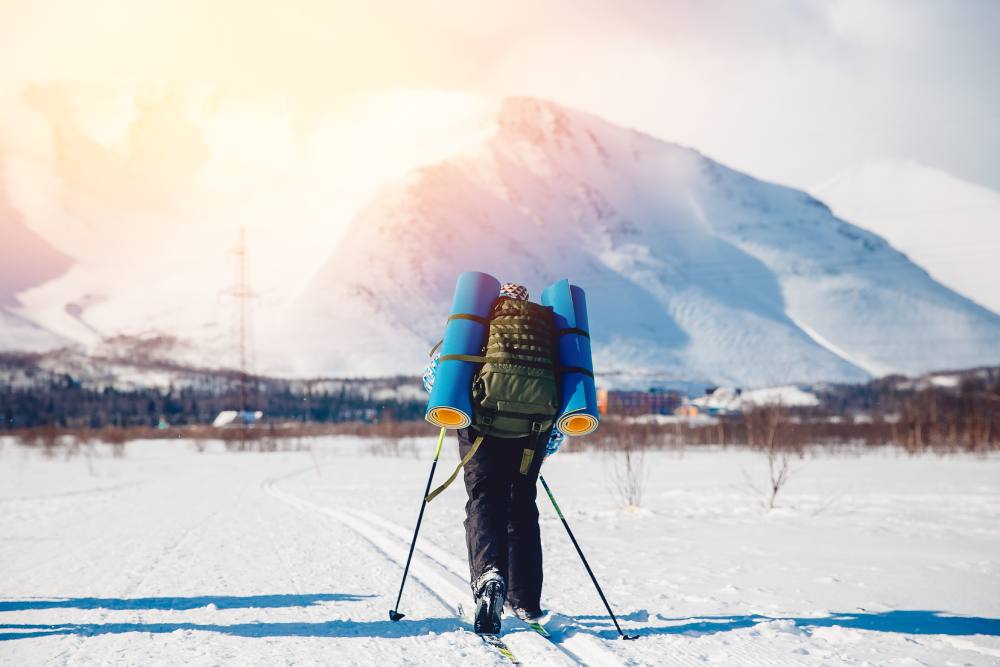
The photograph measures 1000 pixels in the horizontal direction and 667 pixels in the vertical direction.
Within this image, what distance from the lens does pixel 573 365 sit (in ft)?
14.9

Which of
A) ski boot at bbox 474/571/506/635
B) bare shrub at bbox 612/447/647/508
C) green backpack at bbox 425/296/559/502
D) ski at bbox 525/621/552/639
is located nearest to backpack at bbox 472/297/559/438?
green backpack at bbox 425/296/559/502

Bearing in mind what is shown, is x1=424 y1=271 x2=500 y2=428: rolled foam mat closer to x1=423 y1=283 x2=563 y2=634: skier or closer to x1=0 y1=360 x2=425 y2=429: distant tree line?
x1=423 y1=283 x2=563 y2=634: skier

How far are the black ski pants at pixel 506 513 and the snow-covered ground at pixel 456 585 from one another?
286mm

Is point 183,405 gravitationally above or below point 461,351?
below

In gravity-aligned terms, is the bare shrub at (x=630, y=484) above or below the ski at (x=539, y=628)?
below

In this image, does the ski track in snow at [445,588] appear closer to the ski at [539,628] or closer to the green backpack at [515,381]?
the ski at [539,628]

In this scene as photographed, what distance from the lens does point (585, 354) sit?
4.62 m

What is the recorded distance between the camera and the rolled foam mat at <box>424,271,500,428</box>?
14.1 feet

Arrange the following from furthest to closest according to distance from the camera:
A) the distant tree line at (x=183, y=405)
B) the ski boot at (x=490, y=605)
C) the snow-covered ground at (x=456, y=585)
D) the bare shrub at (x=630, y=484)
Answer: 1. the distant tree line at (x=183, y=405)
2. the bare shrub at (x=630, y=484)
3. the ski boot at (x=490, y=605)
4. the snow-covered ground at (x=456, y=585)

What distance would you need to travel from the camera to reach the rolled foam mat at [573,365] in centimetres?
448

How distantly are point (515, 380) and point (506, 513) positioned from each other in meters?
0.76

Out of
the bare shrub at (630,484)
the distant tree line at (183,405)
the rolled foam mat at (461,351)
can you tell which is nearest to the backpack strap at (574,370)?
the rolled foam mat at (461,351)

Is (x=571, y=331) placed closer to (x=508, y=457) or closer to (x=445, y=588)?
(x=508, y=457)

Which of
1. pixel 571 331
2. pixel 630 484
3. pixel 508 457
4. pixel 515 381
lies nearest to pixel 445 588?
pixel 508 457
